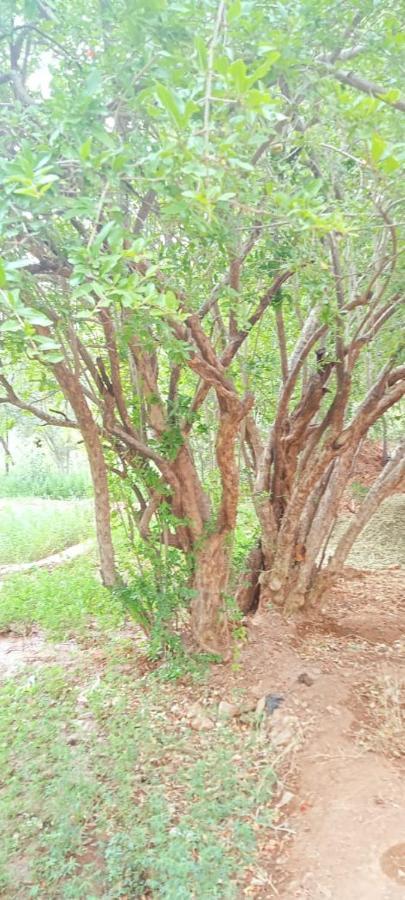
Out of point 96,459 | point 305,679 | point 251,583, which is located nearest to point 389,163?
point 96,459

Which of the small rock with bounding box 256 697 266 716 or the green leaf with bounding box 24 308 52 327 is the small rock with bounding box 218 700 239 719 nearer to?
the small rock with bounding box 256 697 266 716

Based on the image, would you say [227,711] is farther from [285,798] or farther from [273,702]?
[285,798]

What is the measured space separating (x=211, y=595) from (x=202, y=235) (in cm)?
228

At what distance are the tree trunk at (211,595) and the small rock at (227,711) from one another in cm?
37

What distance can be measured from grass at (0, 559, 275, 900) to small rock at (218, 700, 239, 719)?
0.07 meters

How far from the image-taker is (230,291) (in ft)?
7.06

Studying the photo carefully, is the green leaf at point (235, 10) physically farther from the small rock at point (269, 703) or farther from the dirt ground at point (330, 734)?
the small rock at point (269, 703)

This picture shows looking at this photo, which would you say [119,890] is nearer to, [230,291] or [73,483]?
[230,291]

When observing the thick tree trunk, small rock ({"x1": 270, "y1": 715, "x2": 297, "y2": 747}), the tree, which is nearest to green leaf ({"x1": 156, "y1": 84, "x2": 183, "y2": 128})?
the tree

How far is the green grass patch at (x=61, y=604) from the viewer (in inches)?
171

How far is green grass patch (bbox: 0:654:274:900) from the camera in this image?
2127 mm

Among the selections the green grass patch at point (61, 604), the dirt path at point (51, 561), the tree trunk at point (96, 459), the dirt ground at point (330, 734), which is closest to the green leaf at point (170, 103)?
the tree trunk at point (96, 459)

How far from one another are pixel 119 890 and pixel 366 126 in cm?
269

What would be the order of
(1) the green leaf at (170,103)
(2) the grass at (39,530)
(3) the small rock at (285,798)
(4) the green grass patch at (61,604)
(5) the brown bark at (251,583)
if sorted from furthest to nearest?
(2) the grass at (39,530), (4) the green grass patch at (61,604), (5) the brown bark at (251,583), (3) the small rock at (285,798), (1) the green leaf at (170,103)
